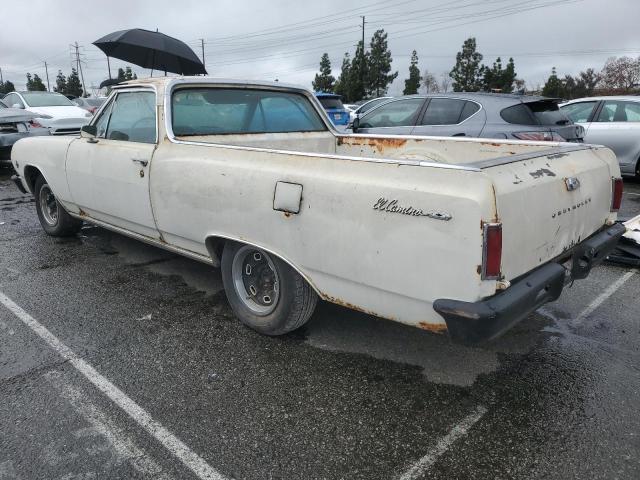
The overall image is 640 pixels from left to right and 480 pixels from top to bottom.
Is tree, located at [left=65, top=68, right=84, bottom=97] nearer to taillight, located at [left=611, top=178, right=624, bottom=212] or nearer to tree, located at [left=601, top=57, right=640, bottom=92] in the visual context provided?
tree, located at [left=601, top=57, right=640, bottom=92]

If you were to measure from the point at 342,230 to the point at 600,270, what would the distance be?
325 cm

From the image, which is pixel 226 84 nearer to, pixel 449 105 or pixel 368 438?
pixel 368 438

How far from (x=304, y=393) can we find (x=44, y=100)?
1309 centimetres

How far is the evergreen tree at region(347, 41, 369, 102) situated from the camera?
4428cm

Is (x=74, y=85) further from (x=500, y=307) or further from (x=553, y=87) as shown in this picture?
(x=500, y=307)

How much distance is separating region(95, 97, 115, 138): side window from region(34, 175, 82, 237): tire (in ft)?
4.31

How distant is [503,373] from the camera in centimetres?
293

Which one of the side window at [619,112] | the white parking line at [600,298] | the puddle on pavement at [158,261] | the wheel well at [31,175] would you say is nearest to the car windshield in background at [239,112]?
the puddle on pavement at [158,261]

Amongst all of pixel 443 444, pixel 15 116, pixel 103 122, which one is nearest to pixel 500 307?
pixel 443 444

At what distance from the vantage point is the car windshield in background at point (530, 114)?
670 cm

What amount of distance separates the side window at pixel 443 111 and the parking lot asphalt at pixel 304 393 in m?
3.73

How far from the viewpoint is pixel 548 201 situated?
2.52 metres

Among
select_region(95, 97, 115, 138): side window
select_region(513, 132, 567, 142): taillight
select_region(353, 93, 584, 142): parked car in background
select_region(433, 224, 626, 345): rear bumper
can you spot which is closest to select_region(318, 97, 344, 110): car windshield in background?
select_region(353, 93, 584, 142): parked car in background

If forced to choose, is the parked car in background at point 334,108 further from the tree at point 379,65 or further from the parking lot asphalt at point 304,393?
the tree at point 379,65
